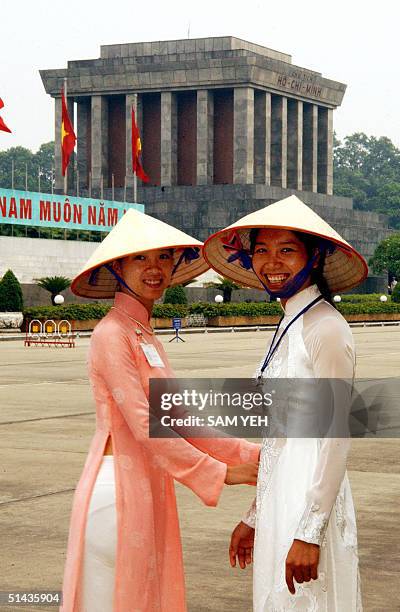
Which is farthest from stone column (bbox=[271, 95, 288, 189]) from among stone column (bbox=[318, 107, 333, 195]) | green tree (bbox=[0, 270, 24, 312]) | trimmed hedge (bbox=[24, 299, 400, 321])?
green tree (bbox=[0, 270, 24, 312])

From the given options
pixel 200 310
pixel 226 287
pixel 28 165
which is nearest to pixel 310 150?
pixel 226 287

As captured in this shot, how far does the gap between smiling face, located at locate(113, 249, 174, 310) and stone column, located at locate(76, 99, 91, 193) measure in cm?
7559

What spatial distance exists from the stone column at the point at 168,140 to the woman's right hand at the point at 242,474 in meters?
70.9

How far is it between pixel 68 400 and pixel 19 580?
10603mm

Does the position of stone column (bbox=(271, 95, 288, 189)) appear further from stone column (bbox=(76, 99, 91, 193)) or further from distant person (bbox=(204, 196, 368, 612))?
distant person (bbox=(204, 196, 368, 612))

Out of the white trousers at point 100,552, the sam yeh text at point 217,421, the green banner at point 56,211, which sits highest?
the green banner at point 56,211

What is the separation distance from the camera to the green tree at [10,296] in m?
41.7

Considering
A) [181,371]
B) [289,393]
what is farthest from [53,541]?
[181,371]

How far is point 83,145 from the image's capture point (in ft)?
262

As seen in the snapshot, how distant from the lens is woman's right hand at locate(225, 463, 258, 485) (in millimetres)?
4105

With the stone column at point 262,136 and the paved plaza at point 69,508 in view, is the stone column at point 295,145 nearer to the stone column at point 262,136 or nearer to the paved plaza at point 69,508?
the stone column at point 262,136

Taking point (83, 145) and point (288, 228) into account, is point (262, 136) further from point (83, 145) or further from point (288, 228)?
point (288, 228)

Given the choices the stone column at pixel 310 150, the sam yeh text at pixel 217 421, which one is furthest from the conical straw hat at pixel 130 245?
the stone column at pixel 310 150

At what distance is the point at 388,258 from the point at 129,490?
6903cm
